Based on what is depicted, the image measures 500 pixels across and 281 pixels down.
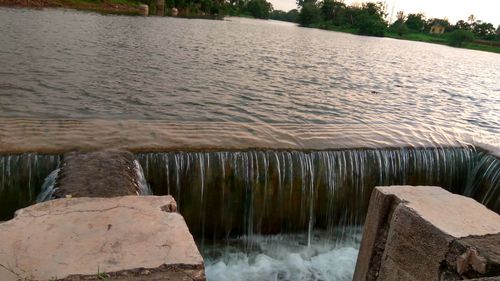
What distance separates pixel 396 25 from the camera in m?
116

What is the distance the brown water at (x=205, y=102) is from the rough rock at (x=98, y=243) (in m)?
3.14

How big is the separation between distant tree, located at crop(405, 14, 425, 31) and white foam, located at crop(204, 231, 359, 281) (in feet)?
405

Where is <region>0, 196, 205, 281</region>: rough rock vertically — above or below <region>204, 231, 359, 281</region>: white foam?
above

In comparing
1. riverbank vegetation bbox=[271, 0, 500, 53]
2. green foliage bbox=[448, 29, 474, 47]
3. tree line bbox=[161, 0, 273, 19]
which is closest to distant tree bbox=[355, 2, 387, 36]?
riverbank vegetation bbox=[271, 0, 500, 53]

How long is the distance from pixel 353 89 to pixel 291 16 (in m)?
186

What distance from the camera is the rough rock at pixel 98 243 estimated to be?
10.5 feet

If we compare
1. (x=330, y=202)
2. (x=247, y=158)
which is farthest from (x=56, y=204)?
(x=330, y=202)

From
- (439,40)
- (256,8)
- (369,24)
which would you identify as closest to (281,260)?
(369,24)

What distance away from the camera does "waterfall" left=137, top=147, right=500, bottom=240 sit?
23.0 feet

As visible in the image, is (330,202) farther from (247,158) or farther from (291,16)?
(291,16)

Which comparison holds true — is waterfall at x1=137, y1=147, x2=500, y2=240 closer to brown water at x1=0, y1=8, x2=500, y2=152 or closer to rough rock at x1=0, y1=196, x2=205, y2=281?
brown water at x1=0, y1=8, x2=500, y2=152

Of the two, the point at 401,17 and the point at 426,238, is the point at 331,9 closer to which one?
the point at 401,17

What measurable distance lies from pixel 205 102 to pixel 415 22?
395 ft

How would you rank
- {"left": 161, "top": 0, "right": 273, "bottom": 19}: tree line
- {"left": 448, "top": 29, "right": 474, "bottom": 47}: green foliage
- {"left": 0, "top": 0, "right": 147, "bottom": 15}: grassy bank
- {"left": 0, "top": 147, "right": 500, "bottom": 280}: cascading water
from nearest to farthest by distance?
{"left": 0, "top": 147, "right": 500, "bottom": 280}: cascading water → {"left": 0, "top": 0, "right": 147, "bottom": 15}: grassy bank → {"left": 161, "top": 0, "right": 273, "bottom": 19}: tree line → {"left": 448, "top": 29, "right": 474, "bottom": 47}: green foliage
